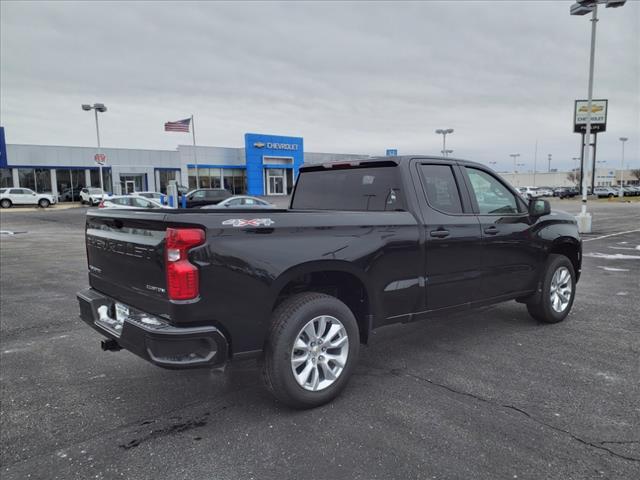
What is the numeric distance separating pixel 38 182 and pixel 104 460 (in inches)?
1944

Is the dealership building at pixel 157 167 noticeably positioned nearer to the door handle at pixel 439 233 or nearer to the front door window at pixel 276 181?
the front door window at pixel 276 181

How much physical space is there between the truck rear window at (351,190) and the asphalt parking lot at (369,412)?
4.89ft

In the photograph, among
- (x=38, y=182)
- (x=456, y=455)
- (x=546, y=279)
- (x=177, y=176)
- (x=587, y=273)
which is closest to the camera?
(x=456, y=455)

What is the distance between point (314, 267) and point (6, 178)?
1956 inches

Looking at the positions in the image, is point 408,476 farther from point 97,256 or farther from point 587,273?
point 587,273

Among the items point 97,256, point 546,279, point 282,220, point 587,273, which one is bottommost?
point 587,273

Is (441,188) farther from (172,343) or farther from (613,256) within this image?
(613,256)

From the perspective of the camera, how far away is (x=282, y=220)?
3375 mm

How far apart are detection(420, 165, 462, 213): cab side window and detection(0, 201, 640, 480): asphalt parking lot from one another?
57.3 inches

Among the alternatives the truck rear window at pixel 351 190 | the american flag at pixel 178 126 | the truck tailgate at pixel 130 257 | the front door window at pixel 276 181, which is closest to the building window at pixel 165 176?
the front door window at pixel 276 181

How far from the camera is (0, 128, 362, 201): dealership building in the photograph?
44.2 metres

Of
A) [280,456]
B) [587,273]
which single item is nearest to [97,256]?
[280,456]

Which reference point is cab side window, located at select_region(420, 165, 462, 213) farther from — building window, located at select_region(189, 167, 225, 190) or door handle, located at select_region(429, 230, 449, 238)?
building window, located at select_region(189, 167, 225, 190)

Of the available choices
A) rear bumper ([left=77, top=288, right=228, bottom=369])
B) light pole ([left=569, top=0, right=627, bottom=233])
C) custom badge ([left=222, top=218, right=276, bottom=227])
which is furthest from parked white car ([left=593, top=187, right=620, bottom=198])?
rear bumper ([left=77, top=288, right=228, bottom=369])
